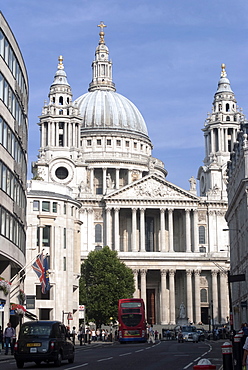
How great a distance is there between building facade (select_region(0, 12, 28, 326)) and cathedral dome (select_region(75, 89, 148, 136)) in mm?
103809

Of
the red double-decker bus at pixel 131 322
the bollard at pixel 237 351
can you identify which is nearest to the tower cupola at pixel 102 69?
the red double-decker bus at pixel 131 322

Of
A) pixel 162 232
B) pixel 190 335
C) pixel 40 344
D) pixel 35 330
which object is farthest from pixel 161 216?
pixel 40 344

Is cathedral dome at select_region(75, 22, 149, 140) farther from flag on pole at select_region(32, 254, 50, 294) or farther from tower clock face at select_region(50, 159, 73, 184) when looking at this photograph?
flag on pole at select_region(32, 254, 50, 294)

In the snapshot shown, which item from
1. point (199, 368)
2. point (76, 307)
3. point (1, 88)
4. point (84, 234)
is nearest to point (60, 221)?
point (76, 307)

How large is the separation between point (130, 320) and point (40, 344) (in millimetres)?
42544

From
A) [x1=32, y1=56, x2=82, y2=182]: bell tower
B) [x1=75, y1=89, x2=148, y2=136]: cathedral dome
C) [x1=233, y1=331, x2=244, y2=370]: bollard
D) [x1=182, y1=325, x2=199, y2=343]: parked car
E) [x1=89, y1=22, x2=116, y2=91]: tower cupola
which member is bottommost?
[x1=182, y1=325, x2=199, y2=343]: parked car

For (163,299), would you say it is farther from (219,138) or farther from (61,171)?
(219,138)

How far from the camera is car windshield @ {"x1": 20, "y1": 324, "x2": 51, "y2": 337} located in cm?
3378

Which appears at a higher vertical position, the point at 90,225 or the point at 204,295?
the point at 90,225

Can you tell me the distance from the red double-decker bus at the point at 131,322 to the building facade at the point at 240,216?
10.0 metres

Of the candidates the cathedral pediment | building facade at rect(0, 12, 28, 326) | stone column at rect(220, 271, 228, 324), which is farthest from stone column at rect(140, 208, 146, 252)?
building facade at rect(0, 12, 28, 326)

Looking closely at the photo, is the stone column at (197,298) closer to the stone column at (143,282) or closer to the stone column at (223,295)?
the stone column at (223,295)

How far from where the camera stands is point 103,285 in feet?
362

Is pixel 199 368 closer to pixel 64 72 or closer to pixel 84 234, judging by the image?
pixel 84 234
